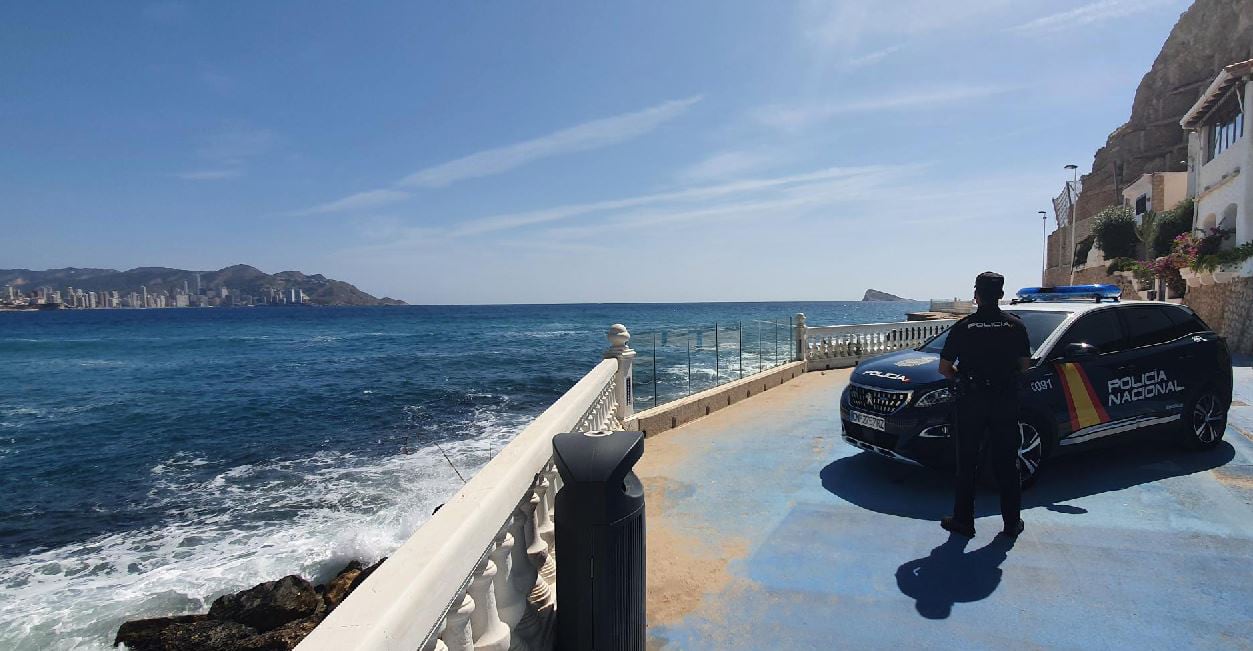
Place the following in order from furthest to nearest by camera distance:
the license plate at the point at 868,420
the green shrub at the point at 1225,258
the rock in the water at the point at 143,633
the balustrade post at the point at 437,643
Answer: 1. the green shrub at the point at 1225,258
2. the rock in the water at the point at 143,633
3. the license plate at the point at 868,420
4. the balustrade post at the point at 437,643

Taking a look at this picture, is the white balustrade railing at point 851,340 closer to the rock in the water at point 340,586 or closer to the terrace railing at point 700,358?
the terrace railing at point 700,358

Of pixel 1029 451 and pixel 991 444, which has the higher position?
pixel 991 444

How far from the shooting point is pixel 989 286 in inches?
166

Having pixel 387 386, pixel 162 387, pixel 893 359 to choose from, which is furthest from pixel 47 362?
pixel 893 359

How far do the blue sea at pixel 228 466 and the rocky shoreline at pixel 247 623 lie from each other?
2.39 feet

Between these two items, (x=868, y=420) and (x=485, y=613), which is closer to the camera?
(x=485, y=613)

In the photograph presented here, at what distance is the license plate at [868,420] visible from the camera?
5.38m

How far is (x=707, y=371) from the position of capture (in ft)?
81.3

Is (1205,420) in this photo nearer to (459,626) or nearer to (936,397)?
(936,397)

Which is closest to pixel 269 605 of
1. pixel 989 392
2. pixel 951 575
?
pixel 951 575

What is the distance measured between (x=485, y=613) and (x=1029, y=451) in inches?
187

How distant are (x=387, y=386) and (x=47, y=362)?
35.2 metres

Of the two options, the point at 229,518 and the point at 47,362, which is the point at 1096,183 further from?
the point at 47,362

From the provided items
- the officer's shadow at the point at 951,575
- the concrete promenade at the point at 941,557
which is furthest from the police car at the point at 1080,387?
the officer's shadow at the point at 951,575
